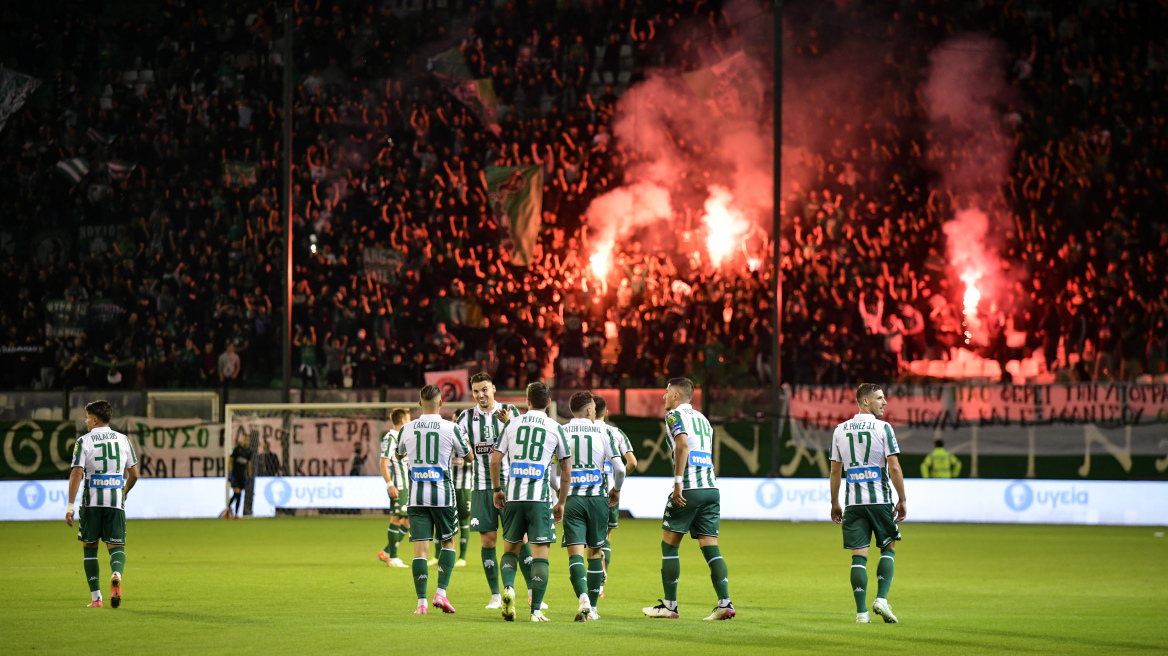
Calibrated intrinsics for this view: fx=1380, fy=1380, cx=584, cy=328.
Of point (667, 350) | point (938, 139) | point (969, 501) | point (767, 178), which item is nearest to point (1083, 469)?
point (969, 501)

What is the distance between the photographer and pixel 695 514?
1088 cm

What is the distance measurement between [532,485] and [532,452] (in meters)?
0.27

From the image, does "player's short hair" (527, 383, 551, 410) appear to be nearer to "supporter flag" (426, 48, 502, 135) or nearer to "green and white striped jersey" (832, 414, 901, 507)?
"green and white striped jersey" (832, 414, 901, 507)

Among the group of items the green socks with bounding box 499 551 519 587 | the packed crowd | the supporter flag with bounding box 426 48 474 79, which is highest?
the supporter flag with bounding box 426 48 474 79

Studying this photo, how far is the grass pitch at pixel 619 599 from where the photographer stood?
9734mm

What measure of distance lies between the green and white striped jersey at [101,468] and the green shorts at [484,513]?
3021mm

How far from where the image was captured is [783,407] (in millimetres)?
25094

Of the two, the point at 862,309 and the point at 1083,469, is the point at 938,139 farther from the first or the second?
the point at 1083,469

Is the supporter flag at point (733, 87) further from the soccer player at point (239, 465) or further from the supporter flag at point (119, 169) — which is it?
the soccer player at point (239, 465)

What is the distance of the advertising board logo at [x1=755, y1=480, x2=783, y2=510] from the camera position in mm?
25375

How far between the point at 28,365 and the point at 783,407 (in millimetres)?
15210

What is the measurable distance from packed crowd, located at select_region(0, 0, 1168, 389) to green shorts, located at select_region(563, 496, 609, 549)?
15802 mm

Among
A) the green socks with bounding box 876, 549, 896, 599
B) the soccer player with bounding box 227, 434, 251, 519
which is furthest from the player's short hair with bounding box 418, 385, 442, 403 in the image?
the soccer player with bounding box 227, 434, 251, 519

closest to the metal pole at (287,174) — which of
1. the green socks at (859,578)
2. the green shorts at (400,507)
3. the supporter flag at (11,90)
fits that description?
the supporter flag at (11,90)
